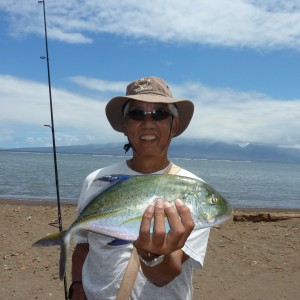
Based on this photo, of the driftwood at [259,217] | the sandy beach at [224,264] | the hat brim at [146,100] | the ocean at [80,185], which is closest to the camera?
the hat brim at [146,100]

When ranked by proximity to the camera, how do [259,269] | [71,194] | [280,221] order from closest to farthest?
[259,269]
[280,221]
[71,194]

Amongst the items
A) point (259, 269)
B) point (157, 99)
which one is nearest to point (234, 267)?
point (259, 269)

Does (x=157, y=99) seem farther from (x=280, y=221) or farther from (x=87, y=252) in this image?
(x=280, y=221)

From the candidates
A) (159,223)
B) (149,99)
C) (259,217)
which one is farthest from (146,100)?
(259,217)

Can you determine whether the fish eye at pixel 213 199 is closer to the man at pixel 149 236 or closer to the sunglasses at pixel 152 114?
the man at pixel 149 236

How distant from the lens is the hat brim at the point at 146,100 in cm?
348

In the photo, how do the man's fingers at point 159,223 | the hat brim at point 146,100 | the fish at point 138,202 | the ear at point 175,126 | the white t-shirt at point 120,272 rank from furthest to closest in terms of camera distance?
the ear at point 175,126 < the hat brim at point 146,100 < the white t-shirt at point 120,272 < the fish at point 138,202 < the man's fingers at point 159,223

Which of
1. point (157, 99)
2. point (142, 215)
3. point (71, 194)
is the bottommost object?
point (71, 194)

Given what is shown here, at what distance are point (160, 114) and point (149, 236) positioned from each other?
1.25 m

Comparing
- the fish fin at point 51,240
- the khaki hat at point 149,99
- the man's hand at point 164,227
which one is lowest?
the fish fin at point 51,240

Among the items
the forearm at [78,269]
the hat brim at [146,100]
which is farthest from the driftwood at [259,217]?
the forearm at [78,269]

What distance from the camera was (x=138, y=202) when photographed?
2.96 m

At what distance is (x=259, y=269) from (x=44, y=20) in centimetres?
826

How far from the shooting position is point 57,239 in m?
3.27
